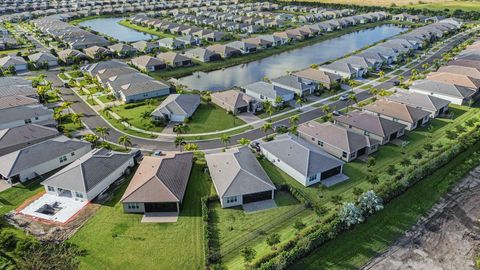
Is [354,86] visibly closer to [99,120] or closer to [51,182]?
[99,120]

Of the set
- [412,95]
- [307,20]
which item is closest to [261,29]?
[307,20]

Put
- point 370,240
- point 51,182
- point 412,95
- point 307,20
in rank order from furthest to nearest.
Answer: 1. point 307,20
2. point 412,95
3. point 51,182
4. point 370,240

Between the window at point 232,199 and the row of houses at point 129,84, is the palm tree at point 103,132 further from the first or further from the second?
the window at point 232,199

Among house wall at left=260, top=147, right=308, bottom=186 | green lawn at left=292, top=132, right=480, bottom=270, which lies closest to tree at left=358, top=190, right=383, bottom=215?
green lawn at left=292, top=132, right=480, bottom=270

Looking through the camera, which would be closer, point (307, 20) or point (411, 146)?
point (411, 146)

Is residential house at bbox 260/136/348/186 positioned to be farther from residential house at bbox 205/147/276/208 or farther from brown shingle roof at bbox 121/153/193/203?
brown shingle roof at bbox 121/153/193/203

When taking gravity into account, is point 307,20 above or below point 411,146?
above

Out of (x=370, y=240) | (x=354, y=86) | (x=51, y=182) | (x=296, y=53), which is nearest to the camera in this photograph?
(x=370, y=240)
